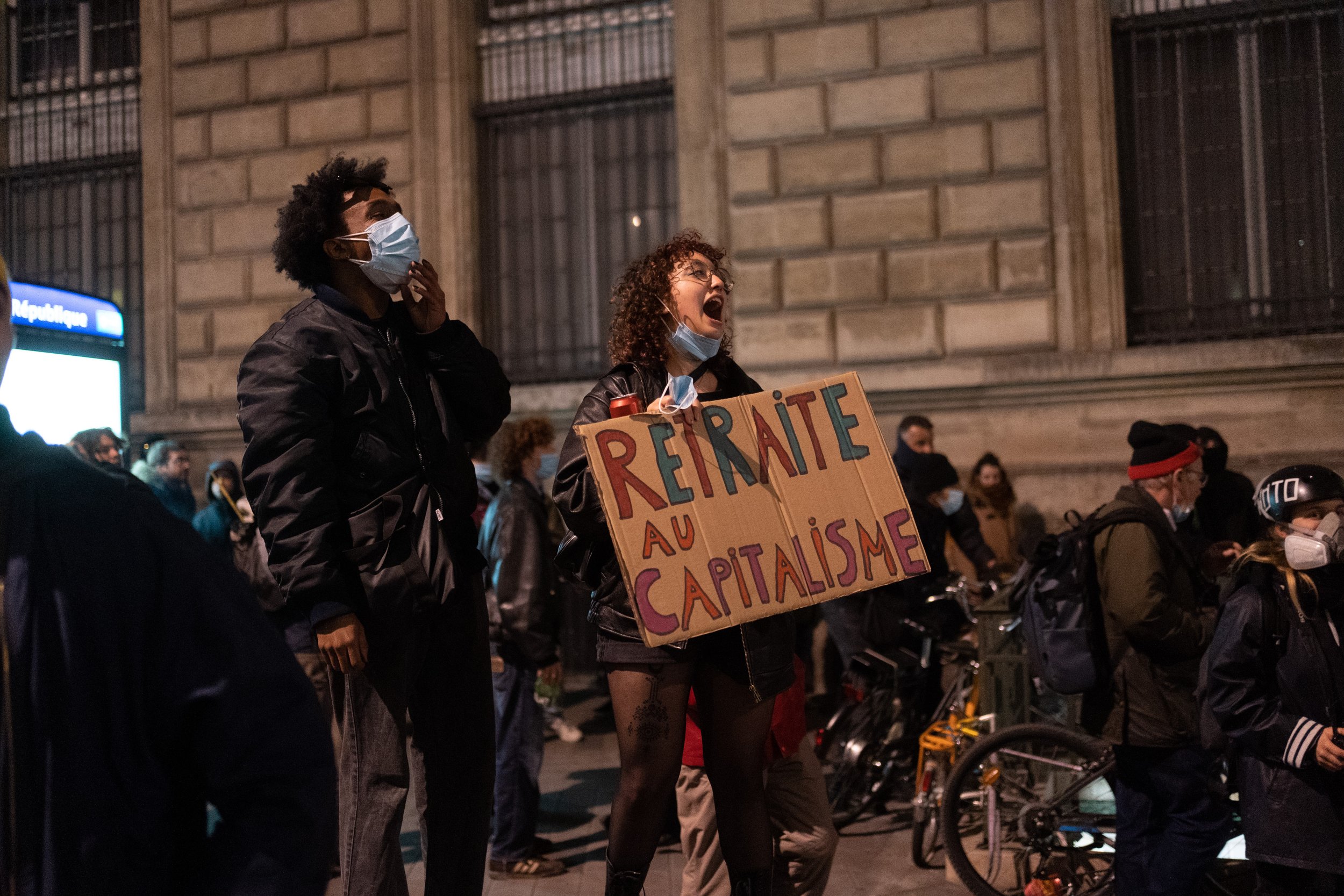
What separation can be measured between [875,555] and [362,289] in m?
1.52

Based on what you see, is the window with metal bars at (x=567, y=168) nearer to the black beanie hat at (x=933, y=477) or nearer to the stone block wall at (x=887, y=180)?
the stone block wall at (x=887, y=180)

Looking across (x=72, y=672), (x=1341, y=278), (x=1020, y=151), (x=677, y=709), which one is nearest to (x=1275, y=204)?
(x=1341, y=278)

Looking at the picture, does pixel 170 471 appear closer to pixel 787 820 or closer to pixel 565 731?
pixel 565 731

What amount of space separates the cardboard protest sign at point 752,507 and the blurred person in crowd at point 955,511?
359 centimetres

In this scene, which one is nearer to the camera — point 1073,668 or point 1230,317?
point 1073,668

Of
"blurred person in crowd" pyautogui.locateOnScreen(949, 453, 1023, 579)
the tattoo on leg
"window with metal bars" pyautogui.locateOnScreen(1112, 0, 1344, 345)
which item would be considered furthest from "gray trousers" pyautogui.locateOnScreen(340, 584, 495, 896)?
"window with metal bars" pyautogui.locateOnScreen(1112, 0, 1344, 345)

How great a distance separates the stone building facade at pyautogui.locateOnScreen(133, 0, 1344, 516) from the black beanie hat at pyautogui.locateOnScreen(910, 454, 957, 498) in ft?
5.52

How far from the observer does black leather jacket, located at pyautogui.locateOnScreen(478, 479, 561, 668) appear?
5.32m

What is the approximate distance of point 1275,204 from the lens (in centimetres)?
934

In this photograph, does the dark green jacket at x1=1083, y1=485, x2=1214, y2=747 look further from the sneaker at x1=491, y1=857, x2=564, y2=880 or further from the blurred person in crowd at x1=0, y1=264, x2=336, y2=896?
the blurred person in crowd at x1=0, y1=264, x2=336, y2=896

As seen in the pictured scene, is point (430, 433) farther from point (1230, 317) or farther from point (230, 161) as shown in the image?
point (230, 161)

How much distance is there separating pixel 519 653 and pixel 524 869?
36.3 inches

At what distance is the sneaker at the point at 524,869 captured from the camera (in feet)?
17.5

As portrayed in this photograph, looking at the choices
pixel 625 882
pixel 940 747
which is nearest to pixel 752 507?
pixel 625 882
